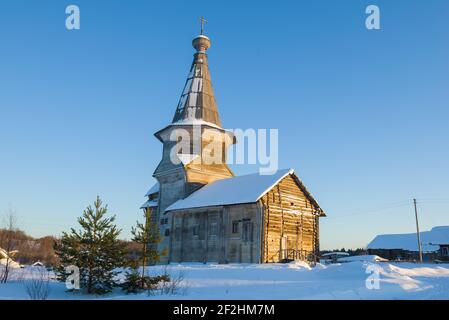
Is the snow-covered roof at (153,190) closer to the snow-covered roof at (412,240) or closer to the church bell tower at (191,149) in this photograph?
the church bell tower at (191,149)

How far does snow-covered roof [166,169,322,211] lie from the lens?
2508 centimetres

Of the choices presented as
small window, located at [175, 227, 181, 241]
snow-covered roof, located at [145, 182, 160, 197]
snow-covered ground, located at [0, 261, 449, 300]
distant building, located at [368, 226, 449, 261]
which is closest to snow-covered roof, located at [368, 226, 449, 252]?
distant building, located at [368, 226, 449, 261]

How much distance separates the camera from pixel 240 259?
24828 millimetres

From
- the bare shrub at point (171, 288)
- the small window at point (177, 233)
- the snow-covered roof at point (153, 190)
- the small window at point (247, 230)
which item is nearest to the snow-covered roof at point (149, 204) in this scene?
the snow-covered roof at point (153, 190)

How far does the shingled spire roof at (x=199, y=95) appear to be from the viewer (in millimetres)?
34281

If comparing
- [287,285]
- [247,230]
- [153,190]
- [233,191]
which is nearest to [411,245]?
[233,191]

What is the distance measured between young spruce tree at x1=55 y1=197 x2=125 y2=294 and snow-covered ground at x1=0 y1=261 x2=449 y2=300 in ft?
Answer: 1.96

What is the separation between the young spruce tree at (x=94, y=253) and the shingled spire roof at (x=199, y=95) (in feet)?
63.9

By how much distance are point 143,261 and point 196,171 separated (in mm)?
16984

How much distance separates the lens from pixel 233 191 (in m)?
27.0

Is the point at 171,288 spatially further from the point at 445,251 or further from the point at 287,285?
the point at 445,251

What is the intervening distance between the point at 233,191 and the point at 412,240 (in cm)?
3385
